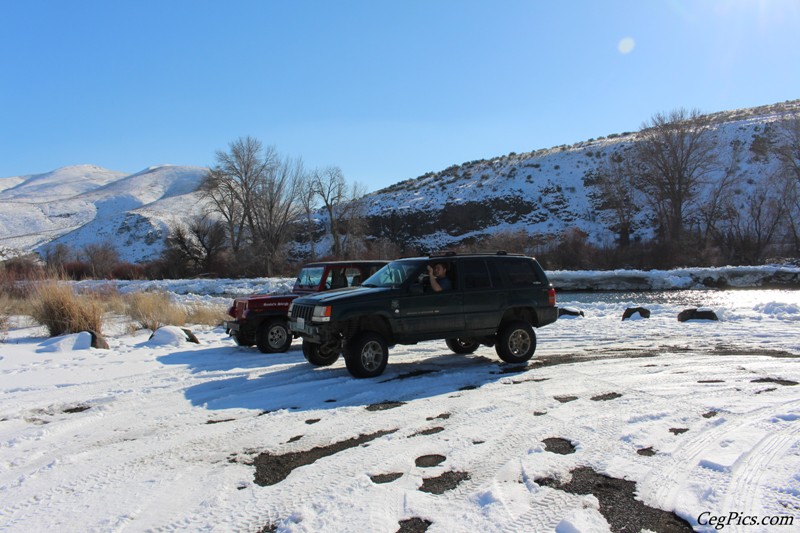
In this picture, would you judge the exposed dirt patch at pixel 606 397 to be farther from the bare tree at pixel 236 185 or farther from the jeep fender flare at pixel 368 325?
the bare tree at pixel 236 185

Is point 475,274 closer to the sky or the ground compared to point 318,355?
closer to the sky

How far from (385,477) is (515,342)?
555 cm

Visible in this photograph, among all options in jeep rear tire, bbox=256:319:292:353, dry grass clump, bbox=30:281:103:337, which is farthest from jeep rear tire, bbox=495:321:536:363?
dry grass clump, bbox=30:281:103:337

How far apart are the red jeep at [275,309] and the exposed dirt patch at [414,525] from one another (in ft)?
25.6

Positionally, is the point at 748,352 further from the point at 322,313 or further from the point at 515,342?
the point at 322,313

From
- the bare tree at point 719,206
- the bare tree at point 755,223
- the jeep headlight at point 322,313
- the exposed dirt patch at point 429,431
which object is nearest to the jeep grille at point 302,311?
the jeep headlight at point 322,313

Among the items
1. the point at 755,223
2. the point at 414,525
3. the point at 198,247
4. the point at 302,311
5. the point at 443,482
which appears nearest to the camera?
the point at 414,525

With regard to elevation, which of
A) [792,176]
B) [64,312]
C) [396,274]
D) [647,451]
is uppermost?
[792,176]

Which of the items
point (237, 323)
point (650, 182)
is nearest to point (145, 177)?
point (650, 182)

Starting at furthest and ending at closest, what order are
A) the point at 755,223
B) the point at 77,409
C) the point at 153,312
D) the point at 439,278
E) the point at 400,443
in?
the point at 755,223
the point at 153,312
the point at 439,278
the point at 77,409
the point at 400,443

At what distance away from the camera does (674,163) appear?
157ft

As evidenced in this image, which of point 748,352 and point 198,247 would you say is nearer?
point 748,352

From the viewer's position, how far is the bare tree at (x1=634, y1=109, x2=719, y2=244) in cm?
4744

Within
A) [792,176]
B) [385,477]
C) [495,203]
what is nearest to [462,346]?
[385,477]
